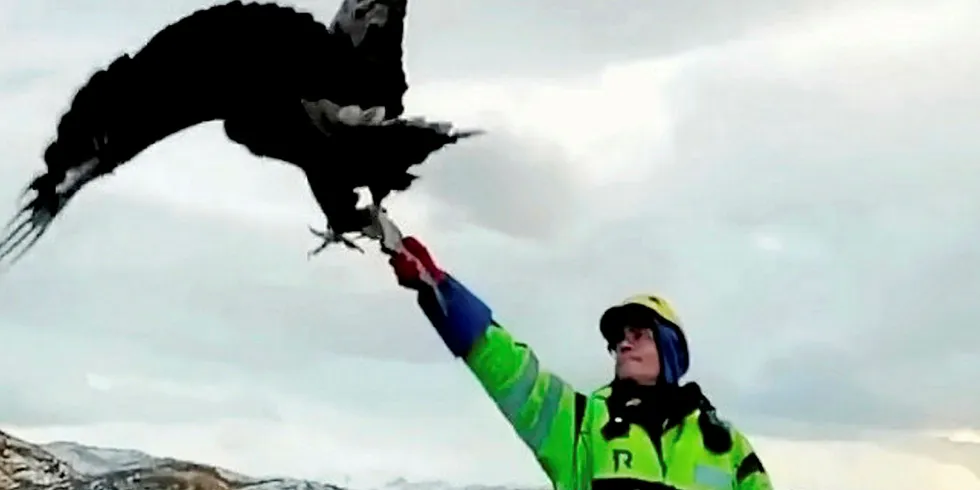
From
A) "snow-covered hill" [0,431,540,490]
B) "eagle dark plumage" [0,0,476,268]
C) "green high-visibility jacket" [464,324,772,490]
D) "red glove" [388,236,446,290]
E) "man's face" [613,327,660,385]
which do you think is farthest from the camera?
"snow-covered hill" [0,431,540,490]

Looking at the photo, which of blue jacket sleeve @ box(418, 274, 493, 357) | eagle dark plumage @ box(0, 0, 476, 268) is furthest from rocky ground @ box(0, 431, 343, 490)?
eagle dark plumage @ box(0, 0, 476, 268)

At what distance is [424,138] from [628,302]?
2.01ft

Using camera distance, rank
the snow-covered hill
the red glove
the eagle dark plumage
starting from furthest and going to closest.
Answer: the snow-covered hill < the red glove < the eagle dark plumage

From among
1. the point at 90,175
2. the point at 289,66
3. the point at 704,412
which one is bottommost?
the point at 704,412

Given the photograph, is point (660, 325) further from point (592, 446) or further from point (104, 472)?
point (104, 472)

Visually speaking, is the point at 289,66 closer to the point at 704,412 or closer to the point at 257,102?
the point at 257,102

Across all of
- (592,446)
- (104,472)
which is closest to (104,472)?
(104,472)

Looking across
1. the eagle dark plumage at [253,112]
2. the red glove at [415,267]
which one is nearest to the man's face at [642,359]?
the red glove at [415,267]

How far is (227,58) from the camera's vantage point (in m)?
3.50

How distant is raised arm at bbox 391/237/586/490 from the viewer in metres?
3.60

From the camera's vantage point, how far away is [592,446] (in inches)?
147

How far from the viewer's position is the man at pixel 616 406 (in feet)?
11.9

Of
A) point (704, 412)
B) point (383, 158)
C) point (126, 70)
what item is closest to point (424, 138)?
point (383, 158)

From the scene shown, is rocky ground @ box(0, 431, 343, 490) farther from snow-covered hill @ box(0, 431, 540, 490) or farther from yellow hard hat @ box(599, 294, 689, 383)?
yellow hard hat @ box(599, 294, 689, 383)
